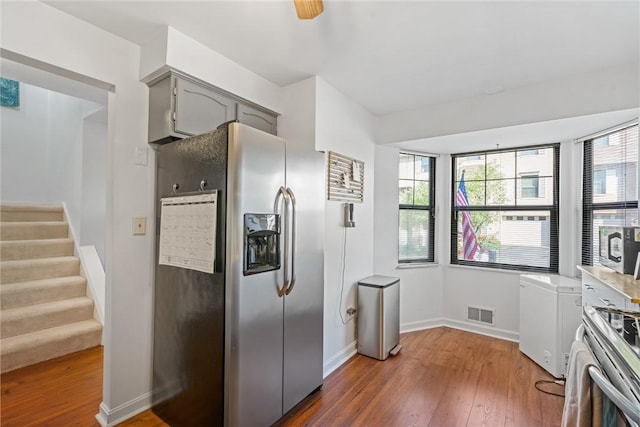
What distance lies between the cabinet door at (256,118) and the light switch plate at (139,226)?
1.05 meters

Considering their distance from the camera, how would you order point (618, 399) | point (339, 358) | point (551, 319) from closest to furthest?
point (618, 399), point (551, 319), point (339, 358)

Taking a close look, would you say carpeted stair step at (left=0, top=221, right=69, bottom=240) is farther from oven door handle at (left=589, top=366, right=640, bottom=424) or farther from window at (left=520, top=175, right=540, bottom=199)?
window at (left=520, top=175, right=540, bottom=199)

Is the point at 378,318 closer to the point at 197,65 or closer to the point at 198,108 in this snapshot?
the point at 198,108

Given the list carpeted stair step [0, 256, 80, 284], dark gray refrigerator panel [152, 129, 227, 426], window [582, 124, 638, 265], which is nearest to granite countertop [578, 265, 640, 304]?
window [582, 124, 638, 265]

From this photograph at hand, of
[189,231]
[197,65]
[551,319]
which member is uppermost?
[197,65]

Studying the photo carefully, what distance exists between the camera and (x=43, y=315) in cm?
278

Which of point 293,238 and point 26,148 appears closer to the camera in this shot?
point 293,238

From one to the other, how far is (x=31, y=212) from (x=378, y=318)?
4.36m

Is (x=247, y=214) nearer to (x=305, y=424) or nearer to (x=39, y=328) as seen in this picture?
(x=305, y=424)

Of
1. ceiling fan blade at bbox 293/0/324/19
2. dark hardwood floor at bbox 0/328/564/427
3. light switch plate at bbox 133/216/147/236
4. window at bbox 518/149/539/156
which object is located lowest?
dark hardwood floor at bbox 0/328/564/427

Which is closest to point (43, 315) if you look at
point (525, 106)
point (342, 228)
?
point (342, 228)

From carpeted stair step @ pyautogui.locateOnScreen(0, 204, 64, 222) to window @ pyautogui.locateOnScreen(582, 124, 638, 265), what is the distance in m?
6.13

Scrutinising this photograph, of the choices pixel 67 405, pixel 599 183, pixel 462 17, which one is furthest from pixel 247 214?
pixel 599 183

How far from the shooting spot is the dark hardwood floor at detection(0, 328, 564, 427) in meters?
1.94
